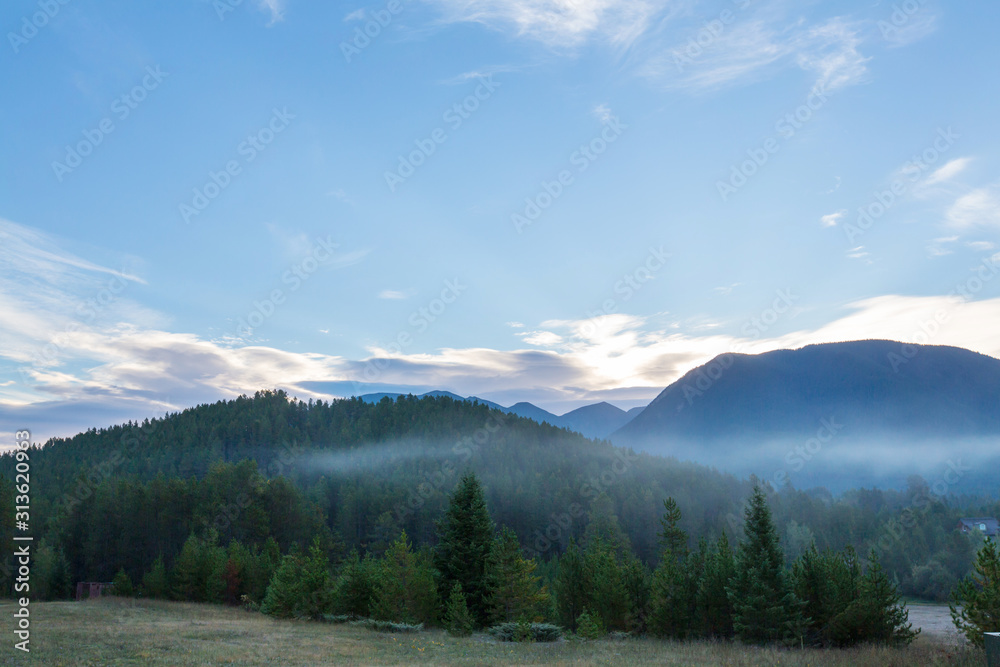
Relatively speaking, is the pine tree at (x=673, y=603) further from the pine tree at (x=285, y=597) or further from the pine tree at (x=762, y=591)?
the pine tree at (x=285, y=597)

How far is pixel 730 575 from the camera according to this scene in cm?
3438

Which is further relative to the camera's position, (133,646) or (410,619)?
(410,619)

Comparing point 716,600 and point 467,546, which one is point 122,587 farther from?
point 716,600

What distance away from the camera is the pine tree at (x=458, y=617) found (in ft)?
118

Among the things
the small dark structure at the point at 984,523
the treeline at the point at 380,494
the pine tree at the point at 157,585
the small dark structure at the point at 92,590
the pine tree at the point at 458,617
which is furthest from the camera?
the small dark structure at the point at 984,523

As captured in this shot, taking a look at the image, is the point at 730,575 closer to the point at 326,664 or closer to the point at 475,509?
the point at 475,509

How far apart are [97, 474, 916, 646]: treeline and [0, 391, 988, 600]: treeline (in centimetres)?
483

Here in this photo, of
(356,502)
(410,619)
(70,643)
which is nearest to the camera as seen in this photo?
(70,643)

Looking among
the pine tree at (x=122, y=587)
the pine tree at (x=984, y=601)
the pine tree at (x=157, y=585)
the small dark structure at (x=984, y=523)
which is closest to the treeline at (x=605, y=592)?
the pine tree at (x=984, y=601)

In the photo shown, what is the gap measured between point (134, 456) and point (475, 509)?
498 ft

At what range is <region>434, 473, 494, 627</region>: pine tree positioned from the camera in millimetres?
40500

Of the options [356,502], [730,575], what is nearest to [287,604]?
[730,575]

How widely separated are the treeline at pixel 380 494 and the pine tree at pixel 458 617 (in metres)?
12.6

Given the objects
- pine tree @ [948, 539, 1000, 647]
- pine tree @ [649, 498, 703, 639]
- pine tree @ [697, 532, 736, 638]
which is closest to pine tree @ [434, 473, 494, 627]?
pine tree @ [649, 498, 703, 639]
